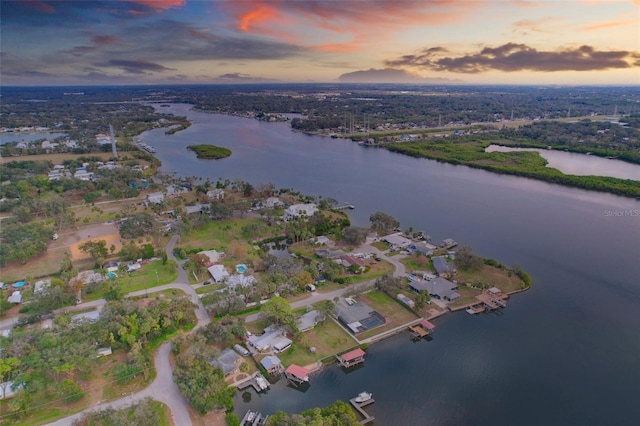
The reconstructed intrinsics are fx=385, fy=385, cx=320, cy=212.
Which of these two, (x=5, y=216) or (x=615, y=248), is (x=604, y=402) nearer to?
(x=615, y=248)

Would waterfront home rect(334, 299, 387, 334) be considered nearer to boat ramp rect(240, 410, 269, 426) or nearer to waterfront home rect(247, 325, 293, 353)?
waterfront home rect(247, 325, 293, 353)

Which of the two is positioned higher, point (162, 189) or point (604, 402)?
point (162, 189)

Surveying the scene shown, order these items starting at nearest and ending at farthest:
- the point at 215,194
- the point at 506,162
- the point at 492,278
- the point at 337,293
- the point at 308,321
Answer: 1. the point at 308,321
2. the point at 337,293
3. the point at 492,278
4. the point at 215,194
5. the point at 506,162

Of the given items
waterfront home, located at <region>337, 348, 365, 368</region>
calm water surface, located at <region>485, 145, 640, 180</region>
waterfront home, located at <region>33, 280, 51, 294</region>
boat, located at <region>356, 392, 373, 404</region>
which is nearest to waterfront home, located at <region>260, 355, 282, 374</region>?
waterfront home, located at <region>337, 348, 365, 368</region>

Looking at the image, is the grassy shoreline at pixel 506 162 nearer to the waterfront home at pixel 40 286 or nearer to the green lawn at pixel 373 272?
the green lawn at pixel 373 272

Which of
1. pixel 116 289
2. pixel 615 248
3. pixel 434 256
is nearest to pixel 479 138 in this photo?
pixel 615 248

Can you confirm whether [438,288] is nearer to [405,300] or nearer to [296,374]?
[405,300]

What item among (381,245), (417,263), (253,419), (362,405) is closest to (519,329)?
(417,263)
